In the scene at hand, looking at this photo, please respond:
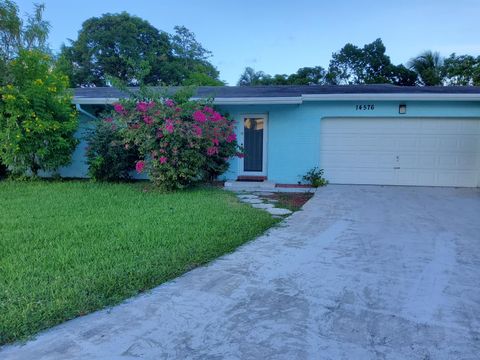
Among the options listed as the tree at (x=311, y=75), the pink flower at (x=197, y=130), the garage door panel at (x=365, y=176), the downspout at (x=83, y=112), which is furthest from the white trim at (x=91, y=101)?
the tree at (x=311, y=75)

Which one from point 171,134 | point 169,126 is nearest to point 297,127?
point 171,134

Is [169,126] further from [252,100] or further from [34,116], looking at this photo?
[34,116]

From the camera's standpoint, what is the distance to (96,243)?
4.65 m

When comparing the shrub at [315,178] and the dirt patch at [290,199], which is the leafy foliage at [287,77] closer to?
the shrub at [315,178]

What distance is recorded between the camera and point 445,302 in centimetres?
324

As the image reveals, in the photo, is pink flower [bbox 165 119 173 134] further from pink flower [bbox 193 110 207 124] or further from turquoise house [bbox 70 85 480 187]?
turquoise house [bbox 70 85 480 187]

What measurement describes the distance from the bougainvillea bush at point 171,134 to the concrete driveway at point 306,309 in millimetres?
3972

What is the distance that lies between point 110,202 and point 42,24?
24.1 feet

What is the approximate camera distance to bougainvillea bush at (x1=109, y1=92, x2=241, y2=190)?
844 centimetres

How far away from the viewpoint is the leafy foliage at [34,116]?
367 inches

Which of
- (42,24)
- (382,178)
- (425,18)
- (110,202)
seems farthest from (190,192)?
(425,18)

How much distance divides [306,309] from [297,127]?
325 inches

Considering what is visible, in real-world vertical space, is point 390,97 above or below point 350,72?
below

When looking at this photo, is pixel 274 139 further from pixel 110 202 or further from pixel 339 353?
pixel 339 353
